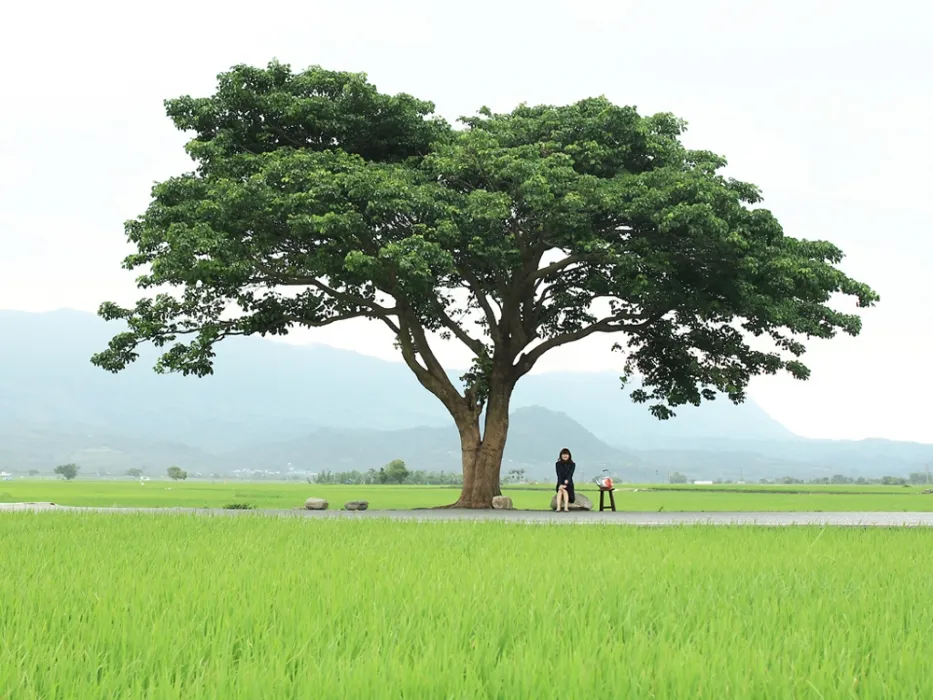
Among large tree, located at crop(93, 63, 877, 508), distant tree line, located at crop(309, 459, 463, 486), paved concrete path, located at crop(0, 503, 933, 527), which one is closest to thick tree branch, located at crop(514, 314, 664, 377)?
large tree, located at crop(93, 63, 877, 508)

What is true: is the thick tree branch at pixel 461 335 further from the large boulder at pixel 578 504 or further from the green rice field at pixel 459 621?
the green rice field at pixel 459 621

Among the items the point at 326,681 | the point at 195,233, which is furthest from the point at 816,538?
the point at 195,233

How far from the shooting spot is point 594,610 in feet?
19.2

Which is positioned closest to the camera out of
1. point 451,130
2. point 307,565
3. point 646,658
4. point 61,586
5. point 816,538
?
point 646,658

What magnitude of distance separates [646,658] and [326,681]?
4.98 ft

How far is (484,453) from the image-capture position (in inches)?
1050

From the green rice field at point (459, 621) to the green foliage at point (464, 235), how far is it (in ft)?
40.3

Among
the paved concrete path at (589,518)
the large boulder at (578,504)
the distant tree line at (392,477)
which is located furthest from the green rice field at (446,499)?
the distant tree line at (392,477)

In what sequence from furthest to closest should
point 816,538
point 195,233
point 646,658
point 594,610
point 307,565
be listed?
point 195,233
point 816,538
point 307,565
point 594,610
point 646,658

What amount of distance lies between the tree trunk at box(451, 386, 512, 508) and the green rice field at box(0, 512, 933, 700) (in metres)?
15.5

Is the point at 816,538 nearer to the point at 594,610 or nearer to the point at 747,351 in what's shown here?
the point at 594,610

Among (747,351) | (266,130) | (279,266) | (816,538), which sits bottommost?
(816,538)

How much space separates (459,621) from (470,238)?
17.9 m

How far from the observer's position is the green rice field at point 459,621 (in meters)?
3.77
